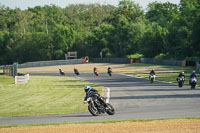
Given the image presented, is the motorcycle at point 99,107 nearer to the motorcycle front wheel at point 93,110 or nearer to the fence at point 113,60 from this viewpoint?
the motorcycle front wheel at point 93,110

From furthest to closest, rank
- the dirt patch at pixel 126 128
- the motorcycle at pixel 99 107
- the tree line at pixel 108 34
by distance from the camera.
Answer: the tree line at pixel 108 34 < the motorcycle at pixel 99 107 < the dirt patch at pixel 126 128

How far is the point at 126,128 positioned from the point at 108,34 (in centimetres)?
11486

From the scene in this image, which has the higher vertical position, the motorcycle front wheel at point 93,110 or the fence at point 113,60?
the fence at point 113,60

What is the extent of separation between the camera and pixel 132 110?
20094 millimetres

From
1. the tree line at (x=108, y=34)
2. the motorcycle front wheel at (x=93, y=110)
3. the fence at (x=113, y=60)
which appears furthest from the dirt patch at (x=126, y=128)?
the fence at (x=113, y=60)

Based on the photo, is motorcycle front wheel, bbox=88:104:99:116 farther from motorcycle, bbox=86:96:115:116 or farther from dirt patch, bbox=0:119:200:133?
dirt patch, bbox=0:119:200:133

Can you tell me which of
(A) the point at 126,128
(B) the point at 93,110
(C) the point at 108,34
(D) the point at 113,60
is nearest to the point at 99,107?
(B) the point at 93,110

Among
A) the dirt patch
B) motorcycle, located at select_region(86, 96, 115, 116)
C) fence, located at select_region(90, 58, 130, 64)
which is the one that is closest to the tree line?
fence, located at select_region(90, 58, 130, 64)

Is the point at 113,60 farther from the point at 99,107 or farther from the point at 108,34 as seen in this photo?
the point at 99,107

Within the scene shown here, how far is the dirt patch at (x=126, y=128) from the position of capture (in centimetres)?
1429

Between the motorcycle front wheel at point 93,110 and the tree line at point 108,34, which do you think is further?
the tree line at point 108,34

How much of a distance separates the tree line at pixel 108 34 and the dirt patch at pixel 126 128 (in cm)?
6289

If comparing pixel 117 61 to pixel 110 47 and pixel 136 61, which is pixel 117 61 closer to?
pixel 136 61

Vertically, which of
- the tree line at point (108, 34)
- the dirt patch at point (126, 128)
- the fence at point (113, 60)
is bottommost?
the dirt patch at point (126, 128)
